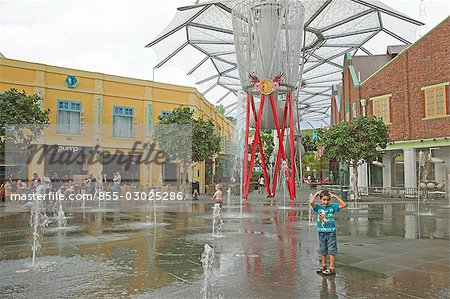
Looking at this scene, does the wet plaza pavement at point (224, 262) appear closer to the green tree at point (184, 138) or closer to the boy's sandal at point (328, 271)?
the boy's sandal at point (328, 271)

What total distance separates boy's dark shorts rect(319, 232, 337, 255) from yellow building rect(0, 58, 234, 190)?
88.4ft

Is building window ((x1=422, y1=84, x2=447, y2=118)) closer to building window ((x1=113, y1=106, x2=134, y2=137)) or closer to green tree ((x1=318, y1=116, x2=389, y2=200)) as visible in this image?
green tree ((x1=318, y1=116, x2=389, y2=200))

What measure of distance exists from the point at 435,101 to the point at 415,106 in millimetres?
1617

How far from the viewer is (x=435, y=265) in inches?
274

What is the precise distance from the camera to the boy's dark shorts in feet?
20.7

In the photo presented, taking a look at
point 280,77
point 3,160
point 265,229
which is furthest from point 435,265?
point 3,160

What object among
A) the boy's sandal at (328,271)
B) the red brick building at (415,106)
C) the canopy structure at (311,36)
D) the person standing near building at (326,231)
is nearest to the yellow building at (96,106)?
the canopy structure at (311,36)

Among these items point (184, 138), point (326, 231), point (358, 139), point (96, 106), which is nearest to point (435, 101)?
point (358, 139)

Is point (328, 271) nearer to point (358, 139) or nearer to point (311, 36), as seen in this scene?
point (358, 139)

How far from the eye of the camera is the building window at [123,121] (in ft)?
114

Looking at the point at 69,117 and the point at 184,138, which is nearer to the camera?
the point at 184,138

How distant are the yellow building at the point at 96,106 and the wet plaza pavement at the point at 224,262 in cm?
2043

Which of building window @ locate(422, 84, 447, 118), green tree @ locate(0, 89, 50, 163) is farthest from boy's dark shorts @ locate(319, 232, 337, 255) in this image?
building window @ locate(422, 84, 447, 118)

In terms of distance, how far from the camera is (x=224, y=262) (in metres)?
7.16
